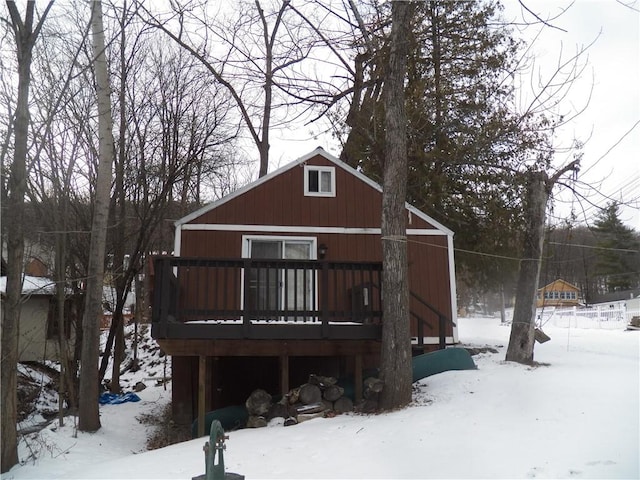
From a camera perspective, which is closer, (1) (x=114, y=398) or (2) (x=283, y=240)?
(2) (x=283, y=240)

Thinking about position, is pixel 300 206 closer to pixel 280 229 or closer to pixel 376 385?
pixel 280 229

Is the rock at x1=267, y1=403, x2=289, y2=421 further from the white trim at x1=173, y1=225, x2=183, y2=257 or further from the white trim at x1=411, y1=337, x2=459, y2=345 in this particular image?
the white trim at x1=173, y1=225, x2=183, y2=257

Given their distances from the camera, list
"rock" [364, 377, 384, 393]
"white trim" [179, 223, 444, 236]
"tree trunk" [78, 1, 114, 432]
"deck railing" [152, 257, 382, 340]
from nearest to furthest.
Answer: "rock" [364, 377, 384, 393]
"deck railing" [152, 257, 382, 340]
"tree trunk" [78, 1, 114, 432]
"white trim" [179, 223, 444, 236]

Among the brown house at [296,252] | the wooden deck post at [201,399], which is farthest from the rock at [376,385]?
the wooden deck post at [201,399]

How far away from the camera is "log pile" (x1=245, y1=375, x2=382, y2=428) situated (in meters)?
7.42

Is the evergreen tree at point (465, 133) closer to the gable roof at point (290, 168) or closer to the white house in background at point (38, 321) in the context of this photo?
the gable roof at point (290, 168)

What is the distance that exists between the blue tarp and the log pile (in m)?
6.18

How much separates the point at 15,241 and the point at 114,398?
6.84 m

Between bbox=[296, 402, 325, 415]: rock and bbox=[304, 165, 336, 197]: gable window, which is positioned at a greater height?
bbox=[304, 165, 336, 197]: gable window

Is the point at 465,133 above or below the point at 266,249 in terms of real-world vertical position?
above

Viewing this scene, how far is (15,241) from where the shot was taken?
23.1 ft

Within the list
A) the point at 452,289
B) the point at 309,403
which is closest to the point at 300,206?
the point at 452,289

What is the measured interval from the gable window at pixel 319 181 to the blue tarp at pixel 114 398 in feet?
22.2

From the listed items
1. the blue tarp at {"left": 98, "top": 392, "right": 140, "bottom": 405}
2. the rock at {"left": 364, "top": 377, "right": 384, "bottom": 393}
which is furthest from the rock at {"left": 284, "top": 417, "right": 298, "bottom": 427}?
the blue tarp at {"left": 98, "top": 392, "right": 140, "bottom": 405}
